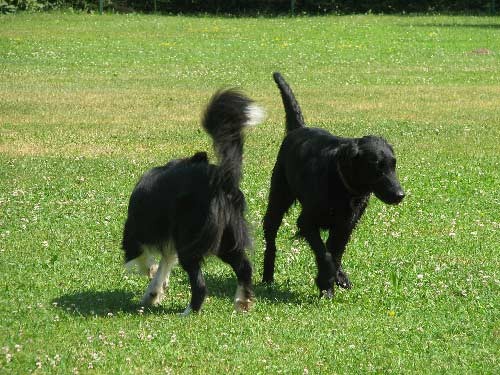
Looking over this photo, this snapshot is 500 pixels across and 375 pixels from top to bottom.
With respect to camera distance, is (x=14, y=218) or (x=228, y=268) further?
(x=14, y=218)

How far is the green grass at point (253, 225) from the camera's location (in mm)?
6605

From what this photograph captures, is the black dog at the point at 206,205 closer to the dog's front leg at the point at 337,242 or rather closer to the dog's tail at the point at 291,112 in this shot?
the dog's front leg at the point at 337,242

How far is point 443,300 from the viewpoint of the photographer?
7.89 meters

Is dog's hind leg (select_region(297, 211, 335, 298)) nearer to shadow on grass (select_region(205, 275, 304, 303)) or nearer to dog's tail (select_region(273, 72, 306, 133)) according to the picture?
shadow on grass (select_region(205, 275, 304, 303))

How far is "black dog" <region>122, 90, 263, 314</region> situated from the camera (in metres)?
7.30

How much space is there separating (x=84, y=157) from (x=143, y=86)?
8562 millimetres

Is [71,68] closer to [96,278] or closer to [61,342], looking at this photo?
[96,278]

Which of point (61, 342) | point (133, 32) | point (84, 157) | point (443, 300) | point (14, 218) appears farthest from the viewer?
point (133, 32)

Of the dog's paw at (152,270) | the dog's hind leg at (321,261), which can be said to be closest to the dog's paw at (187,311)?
the dog's paw at (152,270)

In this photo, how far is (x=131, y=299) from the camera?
808cm

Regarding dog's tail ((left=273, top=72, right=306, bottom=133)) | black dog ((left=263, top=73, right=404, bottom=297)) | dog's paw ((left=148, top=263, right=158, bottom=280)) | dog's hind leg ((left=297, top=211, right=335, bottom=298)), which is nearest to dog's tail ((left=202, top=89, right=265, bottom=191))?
black dog ((left=263, top=73, right=404, bottom=297))

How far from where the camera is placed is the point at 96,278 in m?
8.53

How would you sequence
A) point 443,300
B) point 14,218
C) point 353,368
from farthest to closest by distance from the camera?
point 14,218 → point 443,300 → point 353,368

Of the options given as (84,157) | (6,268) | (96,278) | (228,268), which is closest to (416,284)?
(228,268)
